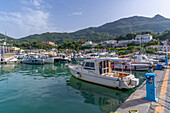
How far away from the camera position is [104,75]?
12.0 m

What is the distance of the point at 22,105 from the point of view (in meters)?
8.20

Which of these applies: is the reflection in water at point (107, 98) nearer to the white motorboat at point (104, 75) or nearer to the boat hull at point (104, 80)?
the boat hull at point (104, 80)

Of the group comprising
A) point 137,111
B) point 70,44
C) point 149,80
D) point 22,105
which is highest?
point 70,44

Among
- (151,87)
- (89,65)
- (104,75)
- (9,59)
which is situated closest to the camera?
(151,87)

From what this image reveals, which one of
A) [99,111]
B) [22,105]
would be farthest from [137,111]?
[22,105]

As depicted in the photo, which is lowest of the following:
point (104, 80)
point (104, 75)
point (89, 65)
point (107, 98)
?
point (107, 98)

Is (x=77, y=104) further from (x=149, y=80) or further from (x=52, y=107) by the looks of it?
(x=149, y=80)

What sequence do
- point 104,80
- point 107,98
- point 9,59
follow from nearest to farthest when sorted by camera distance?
point 107,98
point 104,80
point 9,59

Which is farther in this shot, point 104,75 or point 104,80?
point 104,75

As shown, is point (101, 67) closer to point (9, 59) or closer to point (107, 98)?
point (107, 98)

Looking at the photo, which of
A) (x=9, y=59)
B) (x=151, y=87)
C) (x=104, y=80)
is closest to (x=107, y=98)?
(x=104, y=80)

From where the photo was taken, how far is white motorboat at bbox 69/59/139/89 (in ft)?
34.0

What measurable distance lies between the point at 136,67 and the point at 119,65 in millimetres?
3386

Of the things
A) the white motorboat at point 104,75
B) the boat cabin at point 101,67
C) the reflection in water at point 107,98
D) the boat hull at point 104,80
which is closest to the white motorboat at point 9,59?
the white motorboat at point 104,75
